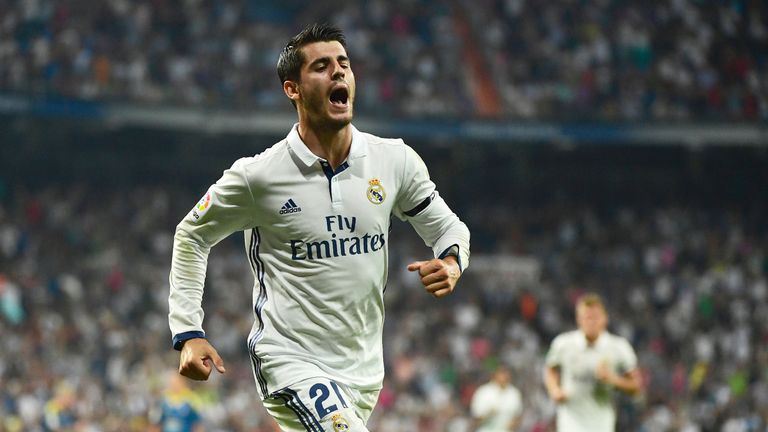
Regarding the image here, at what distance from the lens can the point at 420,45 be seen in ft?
80.2

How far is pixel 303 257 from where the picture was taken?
4.32 metres

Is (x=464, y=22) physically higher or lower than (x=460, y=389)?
higher

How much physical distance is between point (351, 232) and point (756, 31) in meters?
22.9

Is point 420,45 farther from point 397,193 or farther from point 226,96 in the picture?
point 397,193

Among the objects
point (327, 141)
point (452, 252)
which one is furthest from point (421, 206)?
point (327, 141)

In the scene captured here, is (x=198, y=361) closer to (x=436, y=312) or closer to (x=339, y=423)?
(x=339, y=423)

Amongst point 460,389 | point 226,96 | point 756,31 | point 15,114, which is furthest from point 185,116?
point 756,31

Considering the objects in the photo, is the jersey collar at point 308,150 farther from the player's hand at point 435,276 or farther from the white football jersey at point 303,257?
the player's hand at point 435,276

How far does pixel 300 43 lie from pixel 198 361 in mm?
1281

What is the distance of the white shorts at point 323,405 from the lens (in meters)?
4.14

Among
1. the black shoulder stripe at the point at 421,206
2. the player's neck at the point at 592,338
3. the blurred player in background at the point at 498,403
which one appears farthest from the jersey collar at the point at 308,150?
the blurred player in background at the point at 498,403

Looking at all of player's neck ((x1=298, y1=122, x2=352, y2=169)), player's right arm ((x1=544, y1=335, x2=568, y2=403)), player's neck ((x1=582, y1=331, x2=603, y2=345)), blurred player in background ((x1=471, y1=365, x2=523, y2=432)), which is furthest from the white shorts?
blurred player in background ((x1=471, y1=365, x2=523, y2=432))

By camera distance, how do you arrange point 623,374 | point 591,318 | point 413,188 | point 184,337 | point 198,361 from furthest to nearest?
point 591,318 < point 623,374 < point 413,188 < point 184,337 < point 198,361

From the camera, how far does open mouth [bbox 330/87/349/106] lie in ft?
14.1
